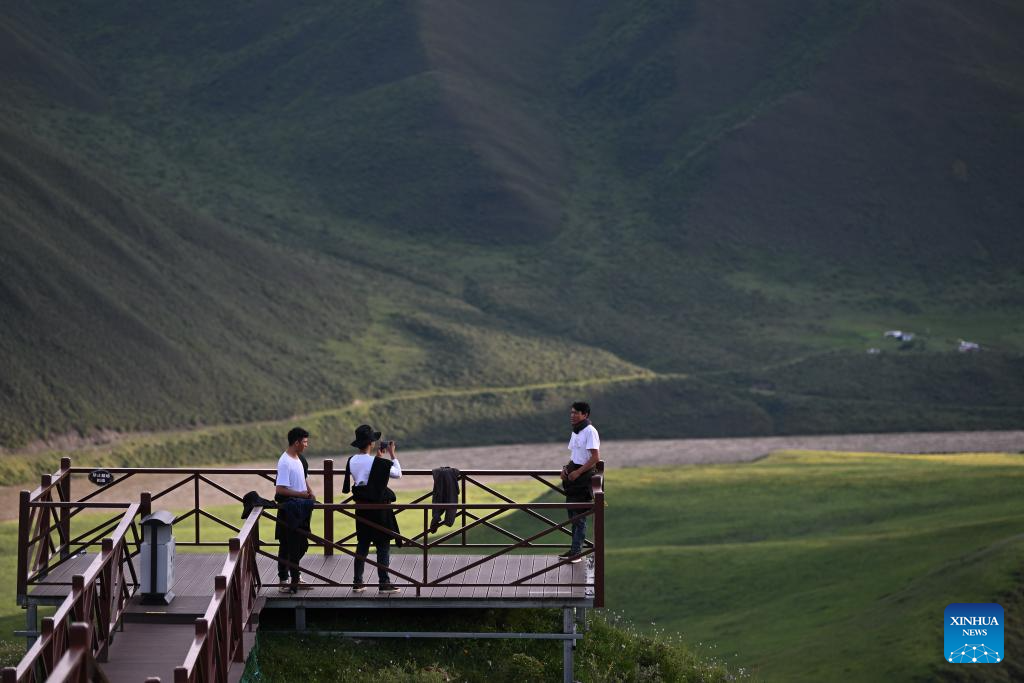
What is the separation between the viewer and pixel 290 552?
19.6m

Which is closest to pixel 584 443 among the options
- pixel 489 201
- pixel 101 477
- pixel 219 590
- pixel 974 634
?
pixel 219 590

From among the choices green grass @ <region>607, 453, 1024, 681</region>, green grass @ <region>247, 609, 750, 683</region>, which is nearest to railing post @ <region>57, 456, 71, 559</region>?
green grass @ <region>247, 609, 750, 683</region>

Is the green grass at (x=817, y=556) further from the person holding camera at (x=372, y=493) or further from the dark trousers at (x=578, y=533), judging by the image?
the person holding camera at (x=372, y=493)

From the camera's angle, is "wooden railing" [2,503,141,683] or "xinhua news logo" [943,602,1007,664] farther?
"xinhua news logo" [943,602,1007,664]

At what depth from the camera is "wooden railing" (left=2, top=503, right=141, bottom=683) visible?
14.1 meters

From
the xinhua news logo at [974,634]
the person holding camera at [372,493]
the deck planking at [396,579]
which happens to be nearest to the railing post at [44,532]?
the deck planking at [396,579]

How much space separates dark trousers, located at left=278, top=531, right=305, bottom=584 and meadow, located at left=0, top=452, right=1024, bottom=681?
3.19 ft

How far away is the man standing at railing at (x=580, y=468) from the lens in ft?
67.3

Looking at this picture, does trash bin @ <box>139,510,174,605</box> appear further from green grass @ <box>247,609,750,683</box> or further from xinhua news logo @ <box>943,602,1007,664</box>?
xinhua news logo @ <box>943,602,1007,664</box>

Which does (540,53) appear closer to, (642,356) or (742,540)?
(642,356)

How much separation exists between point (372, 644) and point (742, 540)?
28783 millimetres

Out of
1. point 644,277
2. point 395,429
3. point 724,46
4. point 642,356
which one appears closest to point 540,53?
point 724,46

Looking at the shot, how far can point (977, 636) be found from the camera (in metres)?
28.5

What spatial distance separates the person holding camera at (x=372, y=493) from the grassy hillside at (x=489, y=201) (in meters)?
54.3
